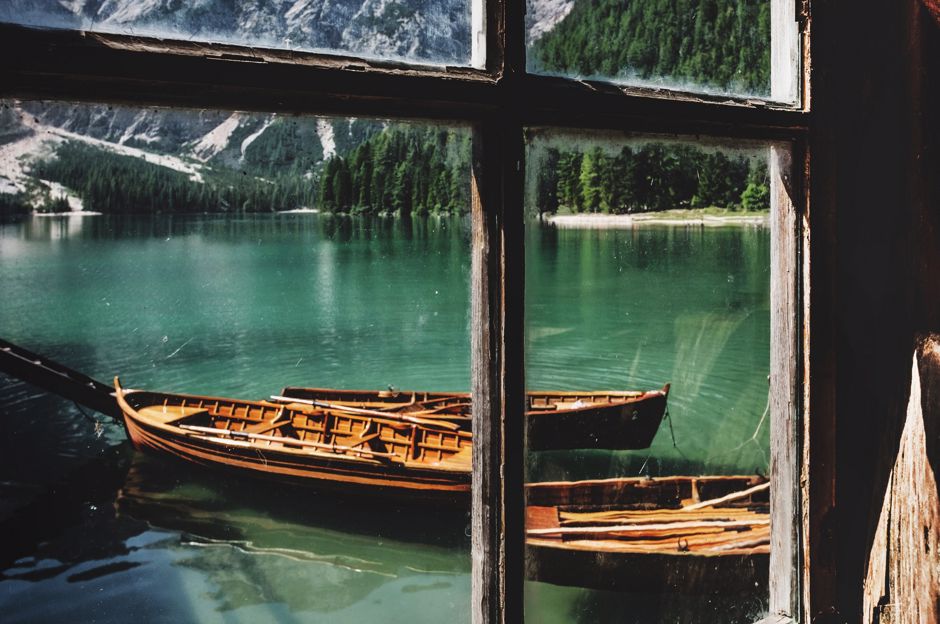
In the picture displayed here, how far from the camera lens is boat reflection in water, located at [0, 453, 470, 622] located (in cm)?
634

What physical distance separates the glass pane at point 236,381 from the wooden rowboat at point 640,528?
4.66ft

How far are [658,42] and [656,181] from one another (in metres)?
0.25

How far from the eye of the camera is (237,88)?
0.73 m

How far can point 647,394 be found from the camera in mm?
7121

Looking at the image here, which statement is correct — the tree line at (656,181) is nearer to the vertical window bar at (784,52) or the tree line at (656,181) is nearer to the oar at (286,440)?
the vertical window bar at (784,52)

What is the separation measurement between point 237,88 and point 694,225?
102 cm

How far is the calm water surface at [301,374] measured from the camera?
60.5 inches

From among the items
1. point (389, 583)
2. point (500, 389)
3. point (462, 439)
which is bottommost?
point (389, 583)

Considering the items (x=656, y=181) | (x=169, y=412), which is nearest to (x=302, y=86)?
(x=656, y=181)

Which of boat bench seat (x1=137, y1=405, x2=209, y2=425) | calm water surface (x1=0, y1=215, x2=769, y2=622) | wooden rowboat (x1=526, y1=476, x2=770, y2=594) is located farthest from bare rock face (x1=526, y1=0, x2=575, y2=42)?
boat bench seat (x1=137, y1=405, x2=209, y2=425)

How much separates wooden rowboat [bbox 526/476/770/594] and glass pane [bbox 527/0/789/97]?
1.55 metres

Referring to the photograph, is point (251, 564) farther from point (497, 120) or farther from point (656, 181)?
point (497, 120)

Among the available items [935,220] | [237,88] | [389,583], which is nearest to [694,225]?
[935,220]

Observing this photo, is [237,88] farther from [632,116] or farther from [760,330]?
[760,330]
